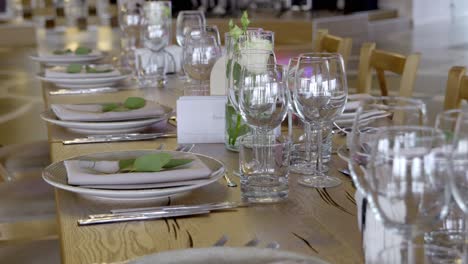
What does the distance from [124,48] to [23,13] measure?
11.6 metres

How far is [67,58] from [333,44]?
3.90ft

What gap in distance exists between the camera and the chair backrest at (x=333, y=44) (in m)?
3.30

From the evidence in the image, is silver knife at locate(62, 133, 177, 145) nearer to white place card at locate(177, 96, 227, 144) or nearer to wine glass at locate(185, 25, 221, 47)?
white place card at locate(177, 96, 227, 144)

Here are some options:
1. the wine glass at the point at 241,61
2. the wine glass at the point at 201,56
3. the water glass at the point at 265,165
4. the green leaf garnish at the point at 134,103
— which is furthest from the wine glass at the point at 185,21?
the water glass at the point at 265,165

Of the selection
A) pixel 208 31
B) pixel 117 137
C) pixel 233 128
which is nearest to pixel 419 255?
pixel 233 128

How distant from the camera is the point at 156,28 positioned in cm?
305

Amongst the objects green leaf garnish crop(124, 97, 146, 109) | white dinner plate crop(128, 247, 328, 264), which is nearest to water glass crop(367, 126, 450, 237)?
white dinner plate crop(128, 247, 328, 264)

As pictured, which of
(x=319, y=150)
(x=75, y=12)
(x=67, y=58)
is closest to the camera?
(x=319, y=150)

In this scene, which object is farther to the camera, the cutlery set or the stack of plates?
the stack of plates

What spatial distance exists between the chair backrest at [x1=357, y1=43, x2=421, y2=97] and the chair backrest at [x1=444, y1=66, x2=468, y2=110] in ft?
1.57

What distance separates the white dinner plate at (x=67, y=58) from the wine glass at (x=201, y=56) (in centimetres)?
127

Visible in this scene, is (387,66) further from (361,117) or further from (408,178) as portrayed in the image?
(408,178)

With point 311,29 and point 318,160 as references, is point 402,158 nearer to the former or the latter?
point 318,160

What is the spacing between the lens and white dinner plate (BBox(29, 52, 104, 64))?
11.3 feet
